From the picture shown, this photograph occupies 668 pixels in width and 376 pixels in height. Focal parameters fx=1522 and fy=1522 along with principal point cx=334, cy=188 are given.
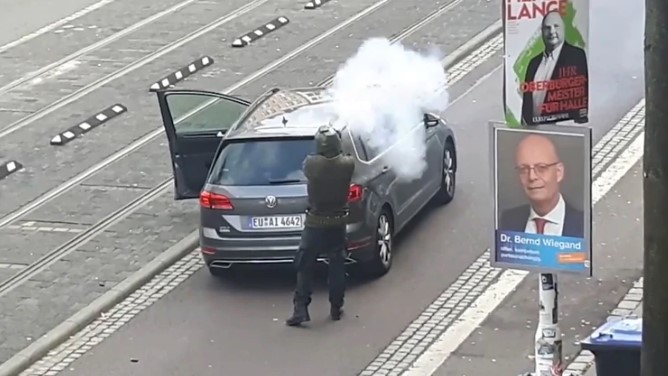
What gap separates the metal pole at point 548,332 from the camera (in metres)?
10.5

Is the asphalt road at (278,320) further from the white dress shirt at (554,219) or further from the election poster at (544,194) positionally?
the white dress shirt at (554,219)

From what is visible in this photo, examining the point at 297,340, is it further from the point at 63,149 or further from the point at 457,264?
the point at 63,149

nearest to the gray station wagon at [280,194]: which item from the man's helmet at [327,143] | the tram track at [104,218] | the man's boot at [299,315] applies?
the man's boot at [299,315]

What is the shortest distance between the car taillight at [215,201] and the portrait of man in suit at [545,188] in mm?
4621

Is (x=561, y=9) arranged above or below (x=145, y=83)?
above

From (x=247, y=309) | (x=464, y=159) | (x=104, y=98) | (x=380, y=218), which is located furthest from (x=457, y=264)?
(x=104, y=98)

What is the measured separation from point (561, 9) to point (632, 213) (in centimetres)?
651

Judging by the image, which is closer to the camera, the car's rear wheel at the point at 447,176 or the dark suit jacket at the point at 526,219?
the dark suit jacket at the point at 526,219

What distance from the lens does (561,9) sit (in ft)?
32.2

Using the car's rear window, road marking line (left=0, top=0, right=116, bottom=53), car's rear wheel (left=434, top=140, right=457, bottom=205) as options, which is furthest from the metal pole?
road marking line (left=0, top=0, right=116, bottom=53)

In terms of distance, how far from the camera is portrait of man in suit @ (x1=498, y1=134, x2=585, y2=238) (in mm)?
10008

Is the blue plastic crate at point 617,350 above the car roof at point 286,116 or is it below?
below

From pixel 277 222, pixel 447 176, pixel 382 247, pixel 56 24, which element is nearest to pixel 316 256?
pixel 277 222

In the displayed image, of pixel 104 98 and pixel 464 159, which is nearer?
pixel 464 159
